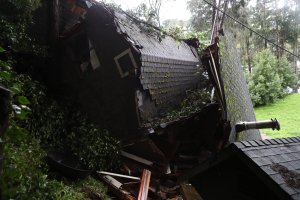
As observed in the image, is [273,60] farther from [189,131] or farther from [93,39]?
[93,39]

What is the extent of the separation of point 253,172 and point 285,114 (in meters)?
26.2

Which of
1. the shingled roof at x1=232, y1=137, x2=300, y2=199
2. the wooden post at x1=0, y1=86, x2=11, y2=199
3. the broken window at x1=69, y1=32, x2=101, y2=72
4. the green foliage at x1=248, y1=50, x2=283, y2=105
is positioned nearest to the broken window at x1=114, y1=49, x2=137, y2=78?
the broken window at x1=69, y1=32, x2=101, y2=72

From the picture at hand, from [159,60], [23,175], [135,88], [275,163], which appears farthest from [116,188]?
[275,163]

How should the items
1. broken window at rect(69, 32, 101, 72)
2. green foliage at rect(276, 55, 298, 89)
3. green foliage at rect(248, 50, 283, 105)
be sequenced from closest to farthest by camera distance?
broken window at rect(69, 32, 101, 72)
green foliage at rect(248, 50, 283, 105)
green foliage at rect(276, 55, 298, 89)

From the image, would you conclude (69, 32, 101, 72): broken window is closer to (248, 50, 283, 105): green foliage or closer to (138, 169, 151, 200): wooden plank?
(138, 169, 151, 200): wooden plank

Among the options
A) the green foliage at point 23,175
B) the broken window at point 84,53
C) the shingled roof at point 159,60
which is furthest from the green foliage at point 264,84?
the green foliage at point 23,175

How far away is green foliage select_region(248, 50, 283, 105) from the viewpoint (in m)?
32.1

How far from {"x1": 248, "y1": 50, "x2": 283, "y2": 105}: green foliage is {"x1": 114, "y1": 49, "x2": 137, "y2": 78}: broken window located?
24694mm

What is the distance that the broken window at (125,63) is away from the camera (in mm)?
10250

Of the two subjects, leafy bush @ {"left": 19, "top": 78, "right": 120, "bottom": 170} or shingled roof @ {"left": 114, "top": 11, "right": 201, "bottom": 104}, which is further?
shingled roof @ {"left": 114, "top": 11, "right": 201, "bottom": 104}

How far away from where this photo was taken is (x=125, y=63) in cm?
1051

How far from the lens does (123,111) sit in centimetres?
1092

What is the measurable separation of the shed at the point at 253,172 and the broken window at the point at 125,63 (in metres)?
5.21

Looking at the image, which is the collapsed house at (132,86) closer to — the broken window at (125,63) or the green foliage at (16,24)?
the broken window at (125,63)
